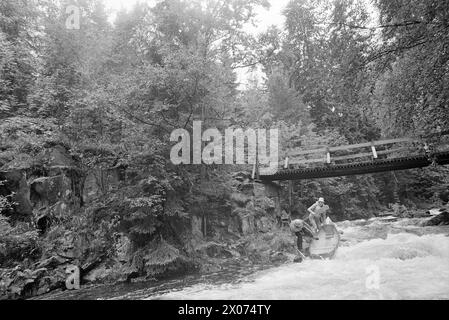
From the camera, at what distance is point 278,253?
36.2 feet

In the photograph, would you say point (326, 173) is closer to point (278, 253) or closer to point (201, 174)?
point (278, 253)

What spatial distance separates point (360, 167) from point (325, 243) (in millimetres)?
6142

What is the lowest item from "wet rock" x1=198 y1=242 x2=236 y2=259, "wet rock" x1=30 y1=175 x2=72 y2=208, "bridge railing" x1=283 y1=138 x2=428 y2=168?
"wet rock" x1=198 y1=242 x2=236 y2=259

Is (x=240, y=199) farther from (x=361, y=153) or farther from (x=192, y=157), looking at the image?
(x=361, y=153)

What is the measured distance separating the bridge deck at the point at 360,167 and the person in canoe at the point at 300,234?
521 cm

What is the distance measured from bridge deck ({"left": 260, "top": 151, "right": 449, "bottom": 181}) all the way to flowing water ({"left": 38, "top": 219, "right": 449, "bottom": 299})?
459cm

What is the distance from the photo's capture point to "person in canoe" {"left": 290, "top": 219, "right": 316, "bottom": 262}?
10008 millimetres

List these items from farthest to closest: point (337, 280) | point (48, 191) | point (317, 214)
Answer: point (317, 214)
point (48, 191)
point (337, 280)

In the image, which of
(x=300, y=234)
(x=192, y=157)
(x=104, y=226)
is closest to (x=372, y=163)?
(x=300, y=234)

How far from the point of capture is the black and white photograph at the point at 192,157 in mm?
6559

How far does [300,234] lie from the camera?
33.5 ft

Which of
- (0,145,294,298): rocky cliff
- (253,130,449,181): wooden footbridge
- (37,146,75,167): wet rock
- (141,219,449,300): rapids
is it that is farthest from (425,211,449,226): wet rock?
A: (37,146,75,167): wet rock

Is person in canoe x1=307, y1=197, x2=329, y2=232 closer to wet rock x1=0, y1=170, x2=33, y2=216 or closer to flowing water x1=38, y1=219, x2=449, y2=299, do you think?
flowing water x1=38, y1=219, x2=449, y2=299
